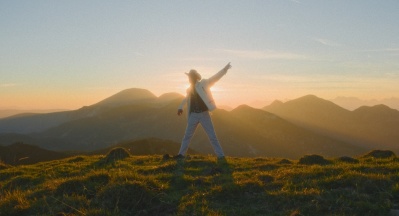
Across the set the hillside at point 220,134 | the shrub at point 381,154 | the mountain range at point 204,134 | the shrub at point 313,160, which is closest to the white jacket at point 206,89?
the shrub at point 313,160

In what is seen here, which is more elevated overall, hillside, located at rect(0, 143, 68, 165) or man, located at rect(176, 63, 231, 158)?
man, located at rect(176, 63, 231, 158)

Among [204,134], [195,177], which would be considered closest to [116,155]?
[195,177]

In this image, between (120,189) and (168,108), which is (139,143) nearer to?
(120,189)

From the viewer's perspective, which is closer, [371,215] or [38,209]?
[371,215]

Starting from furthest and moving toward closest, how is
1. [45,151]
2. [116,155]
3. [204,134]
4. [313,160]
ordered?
[204,134] → [45,151] → [116,155] → [313,160]

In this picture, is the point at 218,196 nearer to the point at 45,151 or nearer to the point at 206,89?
the point at 206,89

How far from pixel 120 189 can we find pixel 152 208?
33.7 inches

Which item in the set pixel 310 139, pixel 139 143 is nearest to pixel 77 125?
pixel 310 139

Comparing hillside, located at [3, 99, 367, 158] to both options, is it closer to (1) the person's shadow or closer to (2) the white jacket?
(2) the white jacket

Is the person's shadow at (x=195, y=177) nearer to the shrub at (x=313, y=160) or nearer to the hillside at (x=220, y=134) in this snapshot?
the shrub at (x=313, y=160)

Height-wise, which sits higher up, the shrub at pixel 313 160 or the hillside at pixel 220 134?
the shrub at pixel 313 160

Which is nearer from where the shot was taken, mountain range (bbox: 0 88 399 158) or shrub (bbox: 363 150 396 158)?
shrub (bbox: 363 150 396 158)

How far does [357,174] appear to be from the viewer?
888 centimetres

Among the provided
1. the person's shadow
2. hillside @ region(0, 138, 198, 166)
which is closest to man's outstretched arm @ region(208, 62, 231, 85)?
Result: the person's shadow
